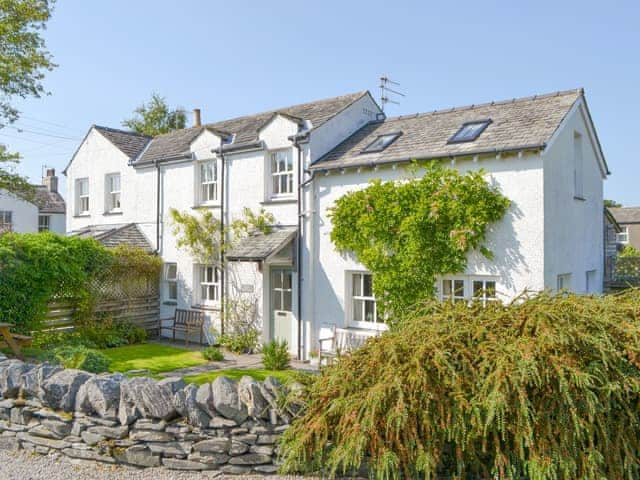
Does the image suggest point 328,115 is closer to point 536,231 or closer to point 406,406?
point 536,231

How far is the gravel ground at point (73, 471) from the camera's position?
6.11 m

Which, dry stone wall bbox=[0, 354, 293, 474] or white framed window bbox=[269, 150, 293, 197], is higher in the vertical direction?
white framed window bbox=[269, 150, 293, 197]

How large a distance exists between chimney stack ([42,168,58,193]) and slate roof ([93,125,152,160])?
86.2ft

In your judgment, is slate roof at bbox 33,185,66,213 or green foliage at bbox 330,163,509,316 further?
slate roof at bbox 33,185,66,213

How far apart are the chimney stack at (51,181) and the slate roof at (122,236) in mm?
27408

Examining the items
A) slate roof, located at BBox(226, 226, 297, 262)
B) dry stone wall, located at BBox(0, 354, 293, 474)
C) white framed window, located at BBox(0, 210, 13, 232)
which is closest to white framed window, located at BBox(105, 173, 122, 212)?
slate roof, located at BBox(226, 226, 297, 262)

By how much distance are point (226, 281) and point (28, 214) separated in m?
29.9

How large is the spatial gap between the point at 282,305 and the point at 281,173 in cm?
391

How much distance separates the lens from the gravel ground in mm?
6109

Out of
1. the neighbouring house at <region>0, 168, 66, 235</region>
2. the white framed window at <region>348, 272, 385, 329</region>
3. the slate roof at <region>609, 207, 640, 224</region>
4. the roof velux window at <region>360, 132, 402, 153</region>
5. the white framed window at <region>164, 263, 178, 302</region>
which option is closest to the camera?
the white framed window at <region>348, 272, 385, 329</region>

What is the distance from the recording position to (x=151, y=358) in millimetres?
15023

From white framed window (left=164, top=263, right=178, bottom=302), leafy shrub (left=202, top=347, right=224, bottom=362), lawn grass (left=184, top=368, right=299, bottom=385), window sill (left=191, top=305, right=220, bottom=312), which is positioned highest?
white framed window (left=164, top=263, right=178, bottom=302)

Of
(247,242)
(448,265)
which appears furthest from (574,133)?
(247,242)

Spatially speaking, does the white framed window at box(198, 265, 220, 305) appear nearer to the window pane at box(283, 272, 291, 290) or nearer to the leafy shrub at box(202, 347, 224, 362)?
the window pane at box(283, 272, 291, 290)
